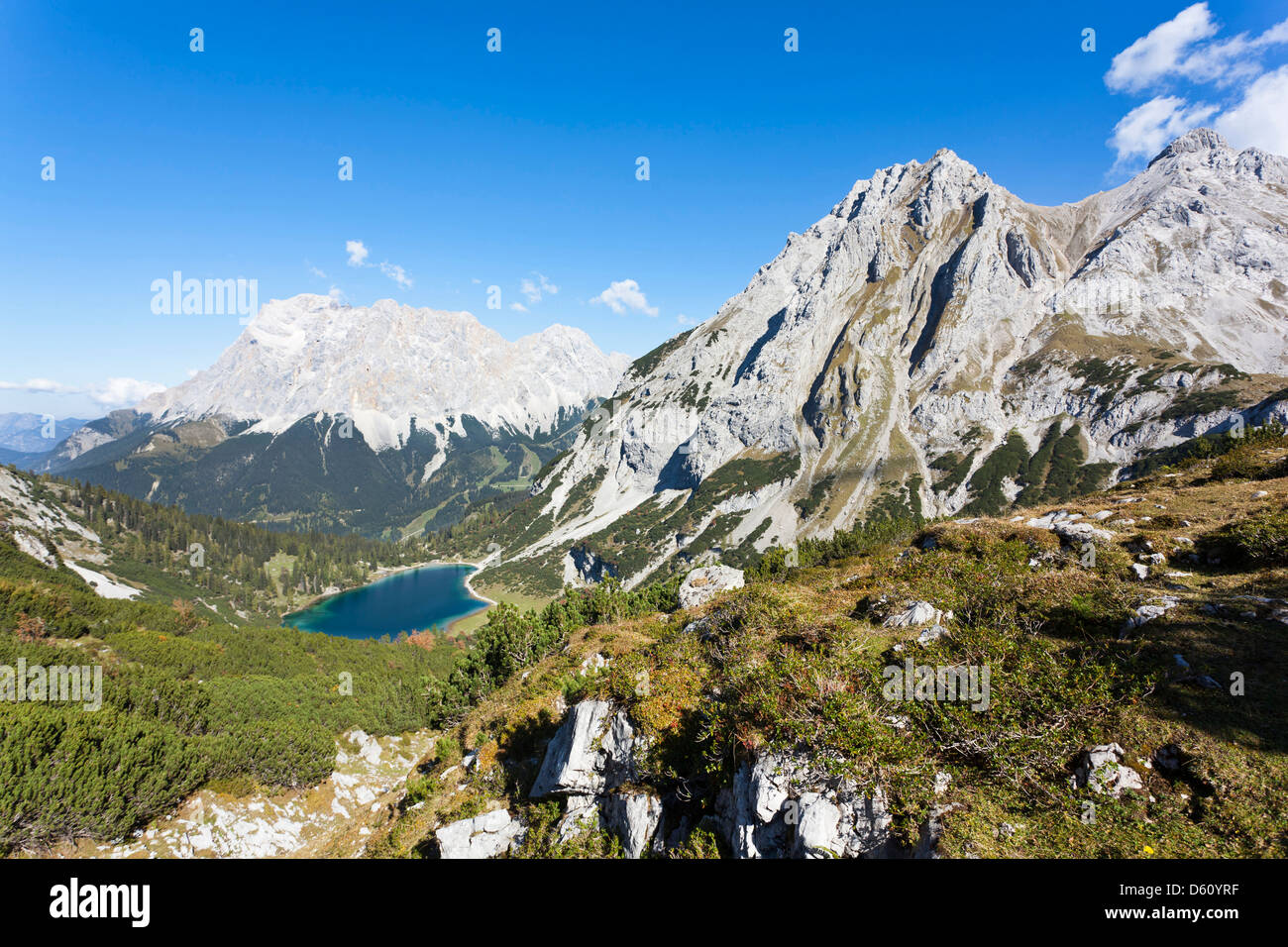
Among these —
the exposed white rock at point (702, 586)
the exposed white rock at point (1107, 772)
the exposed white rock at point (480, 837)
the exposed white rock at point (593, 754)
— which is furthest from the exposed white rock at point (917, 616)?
the exposed white rock at point (702, 586)

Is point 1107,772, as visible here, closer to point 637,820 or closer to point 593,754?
point 637,820

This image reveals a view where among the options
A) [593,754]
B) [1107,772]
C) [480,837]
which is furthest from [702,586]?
[1107,772]

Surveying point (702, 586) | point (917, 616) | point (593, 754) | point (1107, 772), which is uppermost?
point (917, 616)

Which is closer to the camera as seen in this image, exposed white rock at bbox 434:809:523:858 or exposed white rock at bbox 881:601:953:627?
exposed white rock at bbox 434:809:523:858

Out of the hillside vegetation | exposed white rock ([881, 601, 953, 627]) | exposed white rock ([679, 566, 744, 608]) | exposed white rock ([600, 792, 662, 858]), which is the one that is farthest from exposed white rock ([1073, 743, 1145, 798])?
exposed white rock ([679, 566, 744, 608])

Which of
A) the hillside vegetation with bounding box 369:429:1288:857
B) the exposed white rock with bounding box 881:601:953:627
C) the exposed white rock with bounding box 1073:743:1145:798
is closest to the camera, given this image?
the hillside vegetation with bounding box 369:429:1288:857

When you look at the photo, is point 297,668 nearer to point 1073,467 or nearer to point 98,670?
point 98,670

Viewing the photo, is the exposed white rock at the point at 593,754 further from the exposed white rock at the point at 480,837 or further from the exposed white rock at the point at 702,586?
the exposed white rock at the point at 702,586

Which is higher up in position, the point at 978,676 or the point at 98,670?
the point at 978,676

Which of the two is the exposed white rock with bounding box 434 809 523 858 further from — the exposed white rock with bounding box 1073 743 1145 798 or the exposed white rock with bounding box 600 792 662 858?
the exposed white rock with bounding box 1073 743 1145 798

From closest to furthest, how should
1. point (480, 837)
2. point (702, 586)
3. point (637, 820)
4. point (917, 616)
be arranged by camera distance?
point (637, 820) → point (480, 837) → point (917, 616) → point (702, 586)
